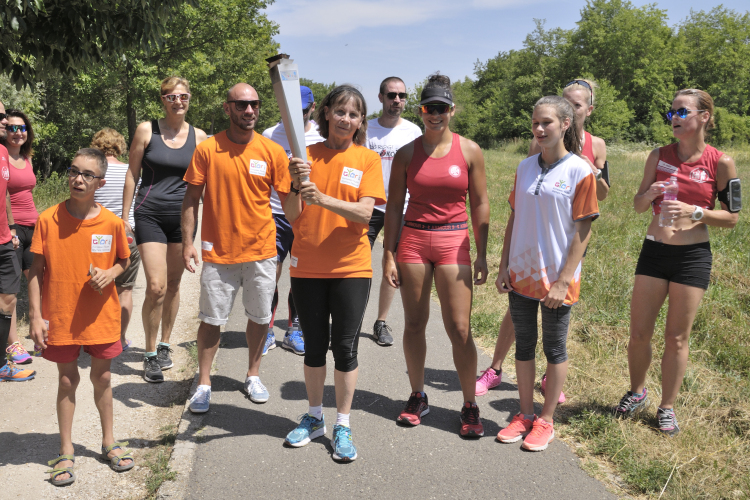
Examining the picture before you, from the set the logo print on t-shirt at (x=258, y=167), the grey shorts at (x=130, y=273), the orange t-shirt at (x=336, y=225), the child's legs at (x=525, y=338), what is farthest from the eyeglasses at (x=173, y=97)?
the child's legs at (x=525, y=338)

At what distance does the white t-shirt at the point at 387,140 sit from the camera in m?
5.63

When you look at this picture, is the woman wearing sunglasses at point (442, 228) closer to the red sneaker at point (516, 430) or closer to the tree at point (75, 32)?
the red sneaker at point (516, 430)

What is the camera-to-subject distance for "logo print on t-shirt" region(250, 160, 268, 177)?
420 centimetres

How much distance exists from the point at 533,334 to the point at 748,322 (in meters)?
3.43

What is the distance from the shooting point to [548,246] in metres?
3.74

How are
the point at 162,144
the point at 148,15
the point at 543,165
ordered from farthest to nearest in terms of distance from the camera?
the point at 148,15 → the point at 162,144 → the point at 543,165

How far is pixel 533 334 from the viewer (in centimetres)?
396

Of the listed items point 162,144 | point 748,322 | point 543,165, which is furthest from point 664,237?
point 162,144

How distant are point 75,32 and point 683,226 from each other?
16.6ft

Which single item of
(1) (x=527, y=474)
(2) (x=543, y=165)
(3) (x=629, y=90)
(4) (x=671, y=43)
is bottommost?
(1) (x=527, y=474)

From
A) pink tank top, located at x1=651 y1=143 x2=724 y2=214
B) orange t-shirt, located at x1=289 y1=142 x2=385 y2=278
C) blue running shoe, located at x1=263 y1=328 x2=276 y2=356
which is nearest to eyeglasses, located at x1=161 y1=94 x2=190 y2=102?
orange t-shirt, located at x1=289 y1=142 x2=385 y2=278

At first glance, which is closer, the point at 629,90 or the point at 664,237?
the point at 664,237

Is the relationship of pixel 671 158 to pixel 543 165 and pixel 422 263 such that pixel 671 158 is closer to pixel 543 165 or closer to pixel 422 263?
pixel 543 165

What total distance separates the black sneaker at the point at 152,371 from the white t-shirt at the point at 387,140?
2332mm
